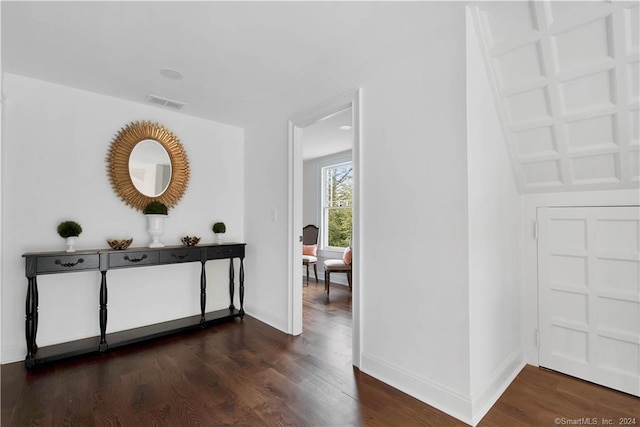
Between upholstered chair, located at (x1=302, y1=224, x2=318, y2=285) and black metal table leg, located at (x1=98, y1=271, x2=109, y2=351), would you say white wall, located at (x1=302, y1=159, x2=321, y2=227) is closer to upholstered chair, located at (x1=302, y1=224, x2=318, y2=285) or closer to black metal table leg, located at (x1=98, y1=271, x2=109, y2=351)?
upholstered chair, located at (x1=302, y1=224, x2=318, y2=285)

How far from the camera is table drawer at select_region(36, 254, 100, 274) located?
7.57 feet

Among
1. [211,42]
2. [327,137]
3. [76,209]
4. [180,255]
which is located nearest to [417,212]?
[211,42]

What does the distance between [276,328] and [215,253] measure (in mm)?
985

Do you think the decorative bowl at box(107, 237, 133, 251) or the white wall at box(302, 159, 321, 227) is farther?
the white wall at box(302, 159, 321, 227)

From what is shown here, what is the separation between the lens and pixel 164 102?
9.75ft

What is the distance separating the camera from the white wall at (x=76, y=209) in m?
2.43

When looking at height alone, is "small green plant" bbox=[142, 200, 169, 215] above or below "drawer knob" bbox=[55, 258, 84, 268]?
above

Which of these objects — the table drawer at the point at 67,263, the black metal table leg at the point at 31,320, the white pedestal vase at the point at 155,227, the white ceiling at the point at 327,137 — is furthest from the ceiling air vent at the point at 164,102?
the black metal table leg at the point at 31,320

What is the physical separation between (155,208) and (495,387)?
3023 millimetres

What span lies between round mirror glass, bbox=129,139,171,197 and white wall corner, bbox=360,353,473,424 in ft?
8.15

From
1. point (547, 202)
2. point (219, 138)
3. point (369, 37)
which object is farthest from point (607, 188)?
point (219, 138)

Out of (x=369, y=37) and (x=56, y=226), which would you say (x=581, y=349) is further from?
(x=56, y=226)

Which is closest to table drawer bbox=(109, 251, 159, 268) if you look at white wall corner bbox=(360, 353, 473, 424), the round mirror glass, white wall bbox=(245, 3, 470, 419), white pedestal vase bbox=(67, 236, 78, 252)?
white pedestal vase bbox=(67, 236, 78, 252)

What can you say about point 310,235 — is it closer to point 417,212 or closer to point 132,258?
point 132,258
